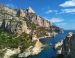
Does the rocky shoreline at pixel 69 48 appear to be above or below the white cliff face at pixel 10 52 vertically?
above

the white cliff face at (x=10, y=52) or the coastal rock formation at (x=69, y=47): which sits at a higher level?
the coastal rock formation at (x=69, y=47)

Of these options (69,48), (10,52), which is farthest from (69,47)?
(10,52)

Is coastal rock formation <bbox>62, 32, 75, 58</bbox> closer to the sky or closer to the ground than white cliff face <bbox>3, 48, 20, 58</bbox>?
closer to the sky

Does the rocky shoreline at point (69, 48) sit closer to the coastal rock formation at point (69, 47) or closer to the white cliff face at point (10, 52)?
the coastal rock formation at point (69, 47)

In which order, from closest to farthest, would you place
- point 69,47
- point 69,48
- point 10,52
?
point 69,47 < point 69,48 < point 10,52

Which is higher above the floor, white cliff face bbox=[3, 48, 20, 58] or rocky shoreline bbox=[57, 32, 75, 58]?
rocky shoreline bbox=[57, 32, 75, 58]

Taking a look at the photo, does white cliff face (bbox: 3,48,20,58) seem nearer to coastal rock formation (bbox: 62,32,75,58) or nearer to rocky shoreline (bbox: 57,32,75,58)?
rocky shoreline (bbox: 57,32,75,58)

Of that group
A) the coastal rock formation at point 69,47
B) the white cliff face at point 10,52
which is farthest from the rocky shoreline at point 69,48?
the white cliff face at point 10,52

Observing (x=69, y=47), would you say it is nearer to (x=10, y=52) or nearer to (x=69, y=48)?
(x=69, y=48)

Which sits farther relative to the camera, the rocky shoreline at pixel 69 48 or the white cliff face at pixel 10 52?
the white cliff face at pixel 10 52

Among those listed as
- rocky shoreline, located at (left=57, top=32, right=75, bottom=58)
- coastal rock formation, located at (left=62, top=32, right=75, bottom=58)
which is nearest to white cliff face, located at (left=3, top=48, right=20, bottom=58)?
rocky shoreline, located at (left=57, top=32, right=75, bottom=58)

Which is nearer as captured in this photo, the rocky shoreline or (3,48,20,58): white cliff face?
the rocky shoreline

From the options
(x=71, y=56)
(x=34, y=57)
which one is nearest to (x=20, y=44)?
(x=34, y=57)

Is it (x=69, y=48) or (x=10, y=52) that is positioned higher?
(x=69, y=48)
